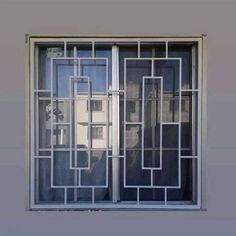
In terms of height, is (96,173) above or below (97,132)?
below

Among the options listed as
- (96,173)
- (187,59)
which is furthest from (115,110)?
(187,59)

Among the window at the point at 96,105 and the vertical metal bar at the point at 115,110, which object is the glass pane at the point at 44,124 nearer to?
the window at the point at 96,105

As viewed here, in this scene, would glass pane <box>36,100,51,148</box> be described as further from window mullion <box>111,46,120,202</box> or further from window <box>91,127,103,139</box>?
window mullion <box>111,46,120,202</box>

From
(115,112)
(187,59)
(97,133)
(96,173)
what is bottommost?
(96,173)

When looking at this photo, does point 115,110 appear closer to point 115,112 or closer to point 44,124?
point 115,112

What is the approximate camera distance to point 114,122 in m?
3.49

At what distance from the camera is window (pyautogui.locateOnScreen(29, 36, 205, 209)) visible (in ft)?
11.4

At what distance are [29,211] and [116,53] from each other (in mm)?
1572

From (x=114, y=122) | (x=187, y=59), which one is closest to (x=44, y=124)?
(x=114, y=122)

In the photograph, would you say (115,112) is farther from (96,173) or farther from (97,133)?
(96,173)

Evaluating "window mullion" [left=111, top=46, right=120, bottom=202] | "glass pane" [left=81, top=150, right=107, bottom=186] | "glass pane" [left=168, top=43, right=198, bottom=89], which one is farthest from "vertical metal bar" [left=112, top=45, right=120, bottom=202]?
"glass pane" [left=168, top=43, right=198, bottom=89]

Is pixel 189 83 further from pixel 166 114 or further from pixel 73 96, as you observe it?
pixel 73 96

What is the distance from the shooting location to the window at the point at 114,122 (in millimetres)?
3479

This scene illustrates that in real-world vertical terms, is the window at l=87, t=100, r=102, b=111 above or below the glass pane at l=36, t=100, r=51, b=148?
above
